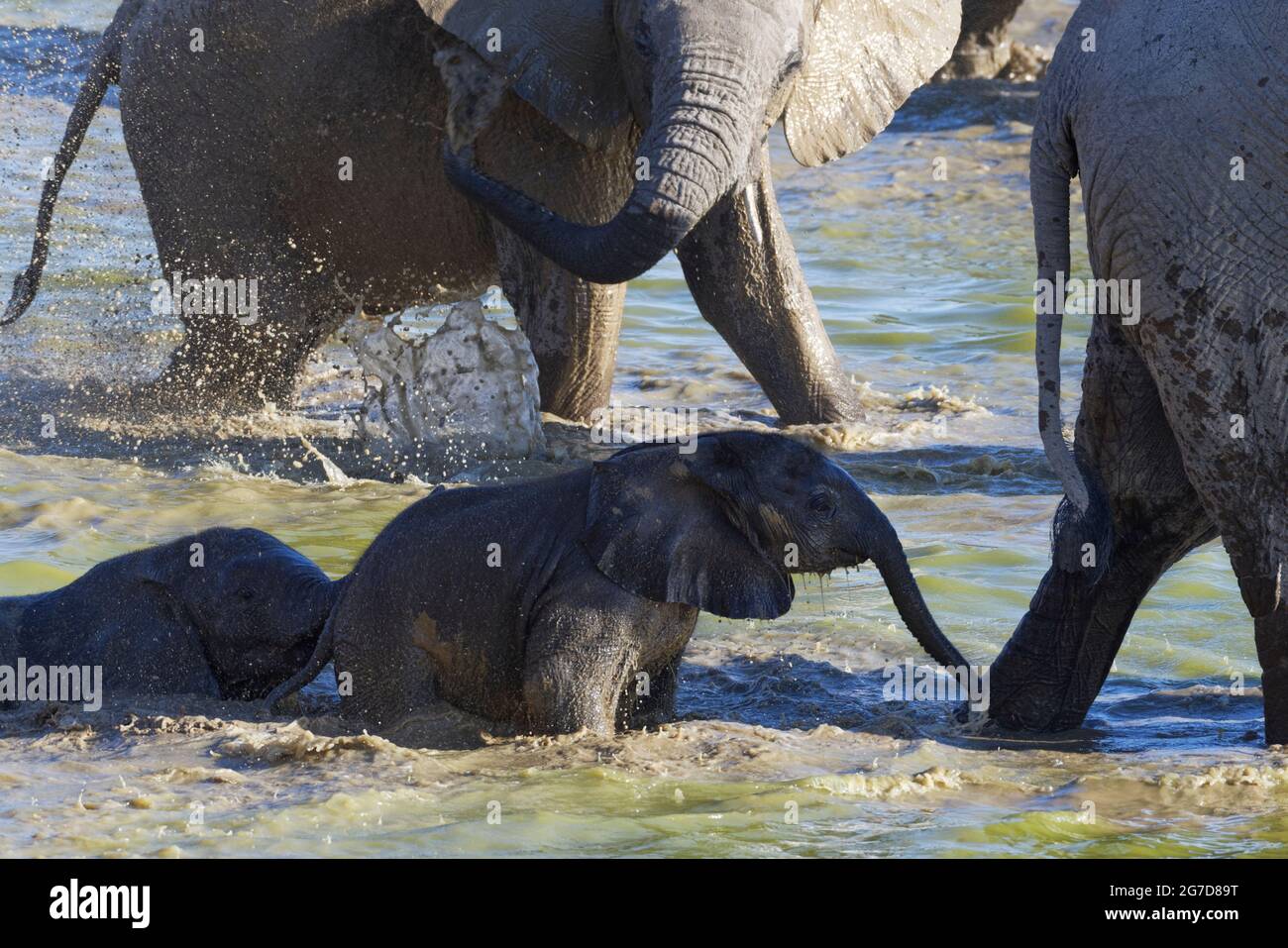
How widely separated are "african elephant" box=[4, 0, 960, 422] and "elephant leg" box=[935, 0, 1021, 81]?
27.5 ft

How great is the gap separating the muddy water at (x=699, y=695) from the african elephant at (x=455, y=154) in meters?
0.46

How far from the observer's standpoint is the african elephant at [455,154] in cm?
818

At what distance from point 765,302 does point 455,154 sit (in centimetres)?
151

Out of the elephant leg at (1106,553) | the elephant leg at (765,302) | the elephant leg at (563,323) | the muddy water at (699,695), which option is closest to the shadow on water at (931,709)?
the muddy water at (699,695)

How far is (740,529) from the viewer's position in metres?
5.50

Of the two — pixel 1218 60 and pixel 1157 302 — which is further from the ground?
pixel 1218 60

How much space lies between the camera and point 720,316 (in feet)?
29.9

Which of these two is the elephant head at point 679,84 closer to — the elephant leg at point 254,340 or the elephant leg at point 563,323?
the elephant leg at point 563,323

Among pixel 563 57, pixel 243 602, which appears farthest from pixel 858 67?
pixel 243 602

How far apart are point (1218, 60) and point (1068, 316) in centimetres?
738

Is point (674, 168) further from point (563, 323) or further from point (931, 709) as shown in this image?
point (931, 709)
